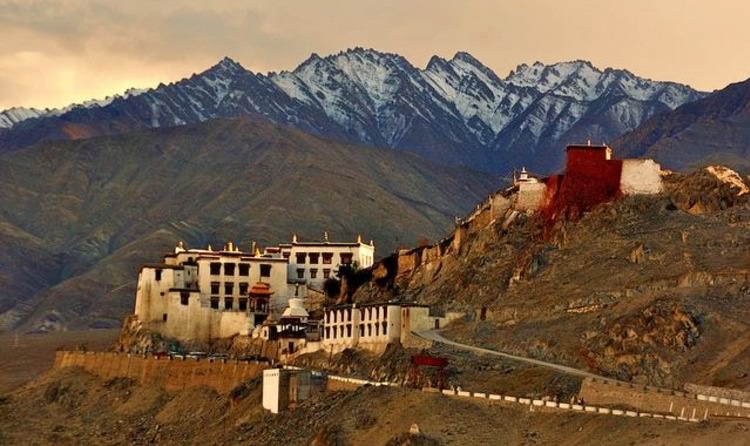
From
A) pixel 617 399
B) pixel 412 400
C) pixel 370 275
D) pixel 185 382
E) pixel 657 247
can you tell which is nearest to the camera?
pixel 617 399

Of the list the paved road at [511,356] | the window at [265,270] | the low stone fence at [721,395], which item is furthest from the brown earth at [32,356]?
the low stone fence at [721,395]

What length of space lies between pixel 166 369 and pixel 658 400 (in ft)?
159

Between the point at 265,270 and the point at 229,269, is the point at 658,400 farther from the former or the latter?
the point at 229,269

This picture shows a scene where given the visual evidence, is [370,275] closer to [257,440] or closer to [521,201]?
[521,201]

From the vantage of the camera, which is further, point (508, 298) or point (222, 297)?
point (222, 297)

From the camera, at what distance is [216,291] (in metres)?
131

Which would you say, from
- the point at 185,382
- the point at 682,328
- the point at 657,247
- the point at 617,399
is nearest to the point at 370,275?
the point at 185,382

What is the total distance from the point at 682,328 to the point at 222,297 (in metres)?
47.5

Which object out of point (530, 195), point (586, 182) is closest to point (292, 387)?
point (586, 182)

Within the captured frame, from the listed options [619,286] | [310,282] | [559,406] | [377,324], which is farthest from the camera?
[310,282]

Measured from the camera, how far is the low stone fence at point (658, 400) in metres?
75.8

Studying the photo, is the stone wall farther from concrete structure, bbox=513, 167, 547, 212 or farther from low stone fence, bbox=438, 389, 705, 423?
concrete structure, bbox=513, 167, 547, 212

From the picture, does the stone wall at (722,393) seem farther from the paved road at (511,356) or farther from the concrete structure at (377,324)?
the concrete structure at (377,324)

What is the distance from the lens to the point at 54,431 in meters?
119
